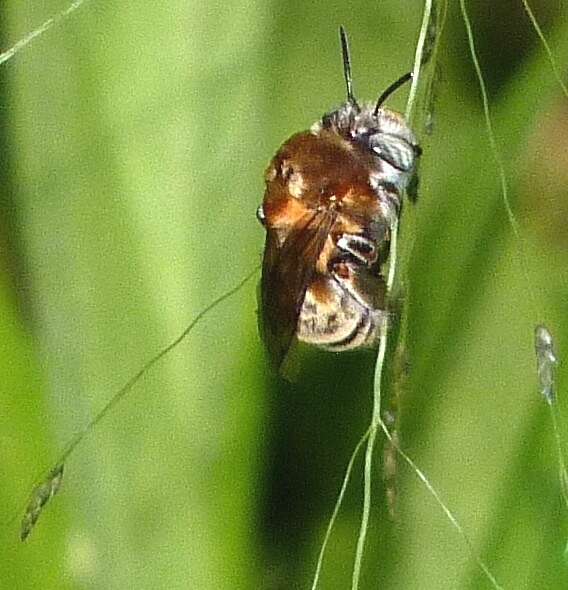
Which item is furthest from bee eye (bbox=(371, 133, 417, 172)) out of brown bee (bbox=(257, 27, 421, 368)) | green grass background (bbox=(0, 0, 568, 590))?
green grass background (bbox=(0, 0, 568, 590))

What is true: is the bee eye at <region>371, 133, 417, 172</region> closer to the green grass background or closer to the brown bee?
the brown bee

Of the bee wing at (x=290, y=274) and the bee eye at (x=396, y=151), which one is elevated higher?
the bee eye at (x=396, y=151)

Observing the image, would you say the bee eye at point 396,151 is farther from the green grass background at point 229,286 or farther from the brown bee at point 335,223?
the green grass background at point 229,286

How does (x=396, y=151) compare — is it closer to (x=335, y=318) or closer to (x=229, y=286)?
(x=335, y=318)

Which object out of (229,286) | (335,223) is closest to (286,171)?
(335,223)

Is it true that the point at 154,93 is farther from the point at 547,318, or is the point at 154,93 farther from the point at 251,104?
the point at 547,318

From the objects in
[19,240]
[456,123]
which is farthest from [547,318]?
[19,240]

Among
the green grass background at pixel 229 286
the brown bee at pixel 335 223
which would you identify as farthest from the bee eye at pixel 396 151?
the green grass background at pixel 229 286
